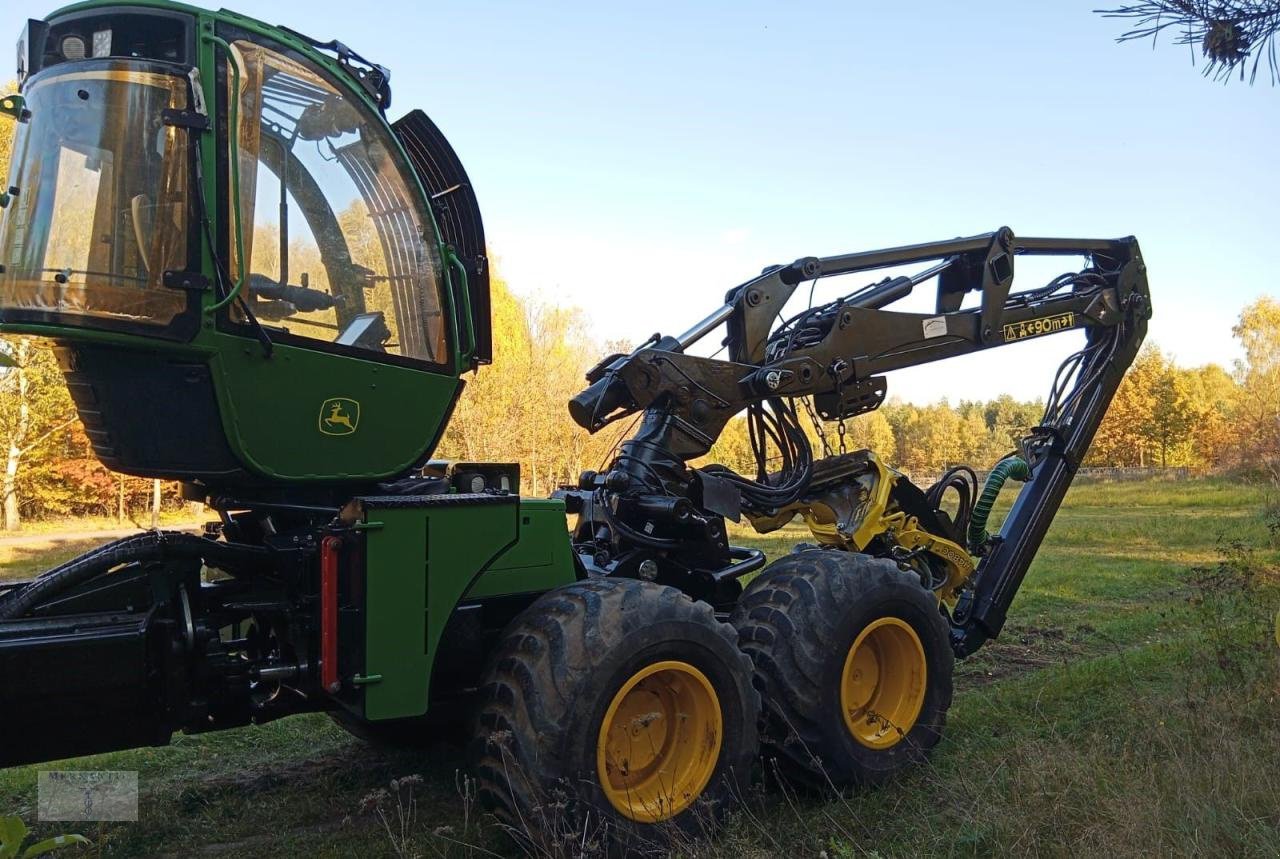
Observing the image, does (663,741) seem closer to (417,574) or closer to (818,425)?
(417,574)

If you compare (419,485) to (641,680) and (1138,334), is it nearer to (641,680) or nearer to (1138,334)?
(641,680)

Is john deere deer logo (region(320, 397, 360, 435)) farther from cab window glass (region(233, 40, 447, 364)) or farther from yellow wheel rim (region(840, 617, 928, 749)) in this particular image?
yellow wheel rim (region(840, 617, 928, 749))

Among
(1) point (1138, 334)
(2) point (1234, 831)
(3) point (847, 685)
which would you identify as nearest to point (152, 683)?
(3) point (847, 685)

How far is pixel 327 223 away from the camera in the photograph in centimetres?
411

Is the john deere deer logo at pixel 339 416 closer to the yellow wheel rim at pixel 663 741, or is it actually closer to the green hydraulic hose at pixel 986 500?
the yellow wheel rim at pixel 663 741

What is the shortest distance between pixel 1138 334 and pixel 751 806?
17.1 feet

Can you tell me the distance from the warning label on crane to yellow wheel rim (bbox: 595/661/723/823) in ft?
13.0

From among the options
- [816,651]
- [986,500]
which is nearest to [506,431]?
[986,500]

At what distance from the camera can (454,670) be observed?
14.5 ft

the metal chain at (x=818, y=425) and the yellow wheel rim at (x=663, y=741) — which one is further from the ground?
the metal chain at (x=818, y=425)

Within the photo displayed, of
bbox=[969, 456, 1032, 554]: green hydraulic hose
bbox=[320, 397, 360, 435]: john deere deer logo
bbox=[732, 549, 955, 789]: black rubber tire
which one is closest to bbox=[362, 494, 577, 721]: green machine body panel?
bbox=[320, 397, 360, 435]: john deere deer logo

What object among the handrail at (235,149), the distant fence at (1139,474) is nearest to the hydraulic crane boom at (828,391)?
the handrail at (235,149)

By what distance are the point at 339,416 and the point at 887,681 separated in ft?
11.3

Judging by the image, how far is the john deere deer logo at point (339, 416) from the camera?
13.2ft
